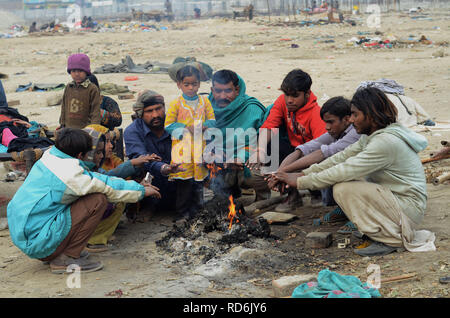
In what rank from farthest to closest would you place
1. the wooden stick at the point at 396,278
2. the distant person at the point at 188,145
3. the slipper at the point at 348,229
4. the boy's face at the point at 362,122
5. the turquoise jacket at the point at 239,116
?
the turquoise jacket at the point at 239,116 → the distant person at the point at 188,145 → the slipper at the point at 348,229 → the boy's face at the point at 362,122 → the wooden stick at the point at 396,278

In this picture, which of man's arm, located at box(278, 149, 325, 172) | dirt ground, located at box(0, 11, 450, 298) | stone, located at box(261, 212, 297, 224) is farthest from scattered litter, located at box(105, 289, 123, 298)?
man's arm, located at box(278, 149, 325, 172)

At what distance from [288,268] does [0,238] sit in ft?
9.61

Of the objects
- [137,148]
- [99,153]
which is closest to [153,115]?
[137,148]

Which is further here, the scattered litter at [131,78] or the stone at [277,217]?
the scattered litter at [131,78]

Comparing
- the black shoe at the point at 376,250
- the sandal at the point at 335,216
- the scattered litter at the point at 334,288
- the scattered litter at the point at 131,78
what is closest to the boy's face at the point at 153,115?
the sandal at the point at 335,216

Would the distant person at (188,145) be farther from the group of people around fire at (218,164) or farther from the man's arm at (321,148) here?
the man's arm at (321,148)

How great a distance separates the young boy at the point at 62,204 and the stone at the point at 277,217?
1568 millimetres

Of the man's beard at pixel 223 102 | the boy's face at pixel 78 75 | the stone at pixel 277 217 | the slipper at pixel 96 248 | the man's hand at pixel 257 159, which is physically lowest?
the slipper at pixel 96 248

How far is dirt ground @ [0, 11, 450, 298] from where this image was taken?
387cm

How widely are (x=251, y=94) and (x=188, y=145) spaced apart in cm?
676

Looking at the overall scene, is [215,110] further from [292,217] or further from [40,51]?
[40,51]

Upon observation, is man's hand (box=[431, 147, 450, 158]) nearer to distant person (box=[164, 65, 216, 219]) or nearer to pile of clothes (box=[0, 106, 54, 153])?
distant person (box=[164, 65, 216, 219])

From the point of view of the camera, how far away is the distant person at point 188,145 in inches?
219

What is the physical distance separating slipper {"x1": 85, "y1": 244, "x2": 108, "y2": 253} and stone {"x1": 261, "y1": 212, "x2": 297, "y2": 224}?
156 centimetres
